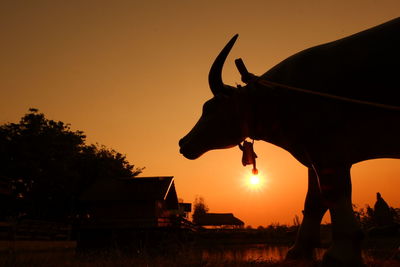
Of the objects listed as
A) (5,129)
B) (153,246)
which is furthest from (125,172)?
(153,246)

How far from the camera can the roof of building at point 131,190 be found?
20.0 meters

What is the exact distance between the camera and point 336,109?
280 centimetres

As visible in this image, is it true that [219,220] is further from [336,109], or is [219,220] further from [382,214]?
[336,109]

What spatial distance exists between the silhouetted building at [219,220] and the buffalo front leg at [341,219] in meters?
45.4

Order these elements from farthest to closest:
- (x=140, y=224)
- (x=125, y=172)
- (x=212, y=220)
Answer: (x=212, y=220)
(x=125, y=172)
(x=140, y=224)

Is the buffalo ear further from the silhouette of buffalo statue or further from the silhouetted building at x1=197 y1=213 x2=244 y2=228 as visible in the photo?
the silhouetted building at x1=197 y1=213 x2=244 y2=228

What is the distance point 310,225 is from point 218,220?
45393mm

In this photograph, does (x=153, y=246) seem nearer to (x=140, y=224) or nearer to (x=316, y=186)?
(x=140, y=224)

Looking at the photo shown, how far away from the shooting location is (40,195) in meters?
31.7

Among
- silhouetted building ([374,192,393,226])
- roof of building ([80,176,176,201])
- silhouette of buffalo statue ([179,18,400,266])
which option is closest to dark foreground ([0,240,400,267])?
silhouette of buffalo statue ([179,18,400,266])

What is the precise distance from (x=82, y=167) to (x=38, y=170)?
196 inches

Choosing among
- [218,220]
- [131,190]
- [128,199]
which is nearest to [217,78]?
[128,199]

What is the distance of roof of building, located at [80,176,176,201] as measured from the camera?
19984 mm

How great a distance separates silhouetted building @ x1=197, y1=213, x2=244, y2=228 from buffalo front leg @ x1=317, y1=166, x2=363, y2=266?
45409mm
